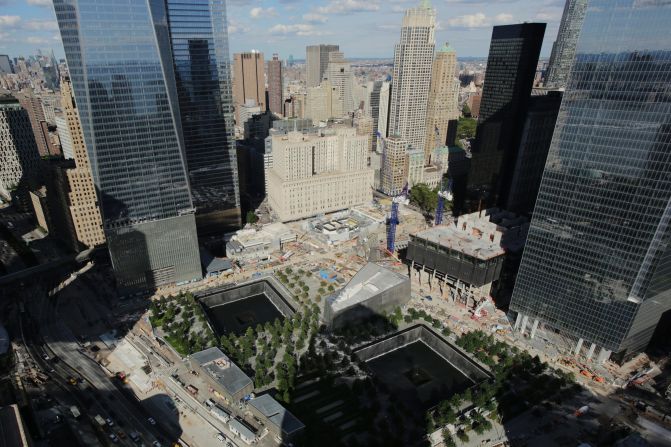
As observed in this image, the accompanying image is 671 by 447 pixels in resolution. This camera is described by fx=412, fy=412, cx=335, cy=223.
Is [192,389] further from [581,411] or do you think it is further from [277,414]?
[581,411]

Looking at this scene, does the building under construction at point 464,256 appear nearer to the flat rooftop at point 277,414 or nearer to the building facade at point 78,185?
the flat rooftop at point 277,414

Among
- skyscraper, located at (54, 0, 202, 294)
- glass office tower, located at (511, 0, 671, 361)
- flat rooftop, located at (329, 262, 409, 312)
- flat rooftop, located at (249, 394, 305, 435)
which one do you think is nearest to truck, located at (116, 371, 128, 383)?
flat rooftop, located at (249, 394, 305, 435)

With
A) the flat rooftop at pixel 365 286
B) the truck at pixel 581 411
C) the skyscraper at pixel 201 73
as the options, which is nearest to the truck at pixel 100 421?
the flat rooftop at pixel 365 286

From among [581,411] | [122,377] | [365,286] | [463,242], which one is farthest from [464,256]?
[122,377]

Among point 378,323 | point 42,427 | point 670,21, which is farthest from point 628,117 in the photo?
point 42,427

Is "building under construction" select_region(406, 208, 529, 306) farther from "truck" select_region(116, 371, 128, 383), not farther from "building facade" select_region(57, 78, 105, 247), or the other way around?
"building facade" select_region(57, 78, 105, 247)
